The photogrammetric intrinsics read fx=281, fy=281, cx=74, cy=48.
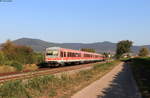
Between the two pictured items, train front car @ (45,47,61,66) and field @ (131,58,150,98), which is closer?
field @ (131,58,150,98)

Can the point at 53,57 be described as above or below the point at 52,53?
below

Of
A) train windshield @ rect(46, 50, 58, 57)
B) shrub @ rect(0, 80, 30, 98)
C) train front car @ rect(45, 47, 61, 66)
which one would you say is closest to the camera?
shrub @ rect(0, 80, 30, 98)

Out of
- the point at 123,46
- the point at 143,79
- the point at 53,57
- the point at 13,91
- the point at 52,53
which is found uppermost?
the point at 123,46

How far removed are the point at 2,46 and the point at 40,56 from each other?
7070 millimetres

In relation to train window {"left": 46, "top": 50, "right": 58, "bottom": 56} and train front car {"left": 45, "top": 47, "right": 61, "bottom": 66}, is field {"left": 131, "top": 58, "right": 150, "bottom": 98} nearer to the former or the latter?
train front car {"left": 45, "top": 47, "right": 61, "bottom": 66}

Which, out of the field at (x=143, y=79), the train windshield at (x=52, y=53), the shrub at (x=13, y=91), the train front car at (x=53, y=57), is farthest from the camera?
the train windshield at (x=52, y=53)

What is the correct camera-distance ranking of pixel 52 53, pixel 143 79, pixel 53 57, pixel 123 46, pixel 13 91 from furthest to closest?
pixel 123 46 → pixel 52 53 → pixel 53 57 → pixel 143 79 → pixel 13 91

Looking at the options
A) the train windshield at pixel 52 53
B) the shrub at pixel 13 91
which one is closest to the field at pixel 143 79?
the shrub at pixel 13 91

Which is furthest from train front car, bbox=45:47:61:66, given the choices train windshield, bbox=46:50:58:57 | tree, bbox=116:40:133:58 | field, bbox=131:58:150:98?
tree, bbox=116:40:133:58

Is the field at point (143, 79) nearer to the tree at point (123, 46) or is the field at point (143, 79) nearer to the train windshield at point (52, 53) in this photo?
the train windshield at point (52, 53)

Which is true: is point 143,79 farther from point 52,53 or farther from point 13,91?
point 52,53

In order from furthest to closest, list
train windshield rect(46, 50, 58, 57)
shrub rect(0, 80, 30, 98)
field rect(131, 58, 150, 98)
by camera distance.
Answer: train windshield rect(46, 50, 58, 57) < field rect(131, 58, 150, 98) < shrub rect(0, 80, 30, 98)

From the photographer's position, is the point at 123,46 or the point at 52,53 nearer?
the point at 52,53

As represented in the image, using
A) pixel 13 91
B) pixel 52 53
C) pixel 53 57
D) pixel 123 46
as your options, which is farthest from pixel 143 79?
pixel 123 46
